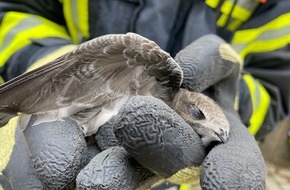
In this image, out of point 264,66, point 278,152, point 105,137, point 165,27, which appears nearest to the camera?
point 105,137

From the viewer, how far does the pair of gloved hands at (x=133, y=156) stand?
0.42m

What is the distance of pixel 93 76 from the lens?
0.52m

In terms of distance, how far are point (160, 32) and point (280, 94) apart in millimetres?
280

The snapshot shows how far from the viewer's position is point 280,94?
896 millimetres

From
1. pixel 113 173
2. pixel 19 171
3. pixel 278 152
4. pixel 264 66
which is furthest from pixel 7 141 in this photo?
pixel 278 152

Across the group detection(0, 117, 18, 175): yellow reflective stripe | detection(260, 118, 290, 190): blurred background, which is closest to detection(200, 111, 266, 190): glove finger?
detection(0, 117, 18, 175): yellow reflective stripe

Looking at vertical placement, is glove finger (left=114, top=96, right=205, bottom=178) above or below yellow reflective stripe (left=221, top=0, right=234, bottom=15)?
above

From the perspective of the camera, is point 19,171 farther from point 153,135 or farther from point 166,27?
point 166,27

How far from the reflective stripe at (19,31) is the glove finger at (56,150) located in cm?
29

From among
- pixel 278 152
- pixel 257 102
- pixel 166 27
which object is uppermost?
pixel 166 27

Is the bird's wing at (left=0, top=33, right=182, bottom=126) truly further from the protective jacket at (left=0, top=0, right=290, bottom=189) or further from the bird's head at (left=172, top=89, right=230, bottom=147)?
the protective jacket at (left=0, top=0, right=290, bottom=189)

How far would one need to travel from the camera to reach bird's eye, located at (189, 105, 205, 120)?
20.8 inches

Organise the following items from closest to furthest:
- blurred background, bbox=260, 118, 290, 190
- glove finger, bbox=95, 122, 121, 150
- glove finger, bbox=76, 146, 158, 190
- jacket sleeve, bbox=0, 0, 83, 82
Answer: glove finger, bbox=76, 146, 158, 190 → glove finger, bbox=95, 122, 121, 150 → jacket sleeve, bbox=0, 0, 83, 82 → blurred background, bbox=260, 118, 290, 190

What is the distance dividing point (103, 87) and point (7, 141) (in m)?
0.13
